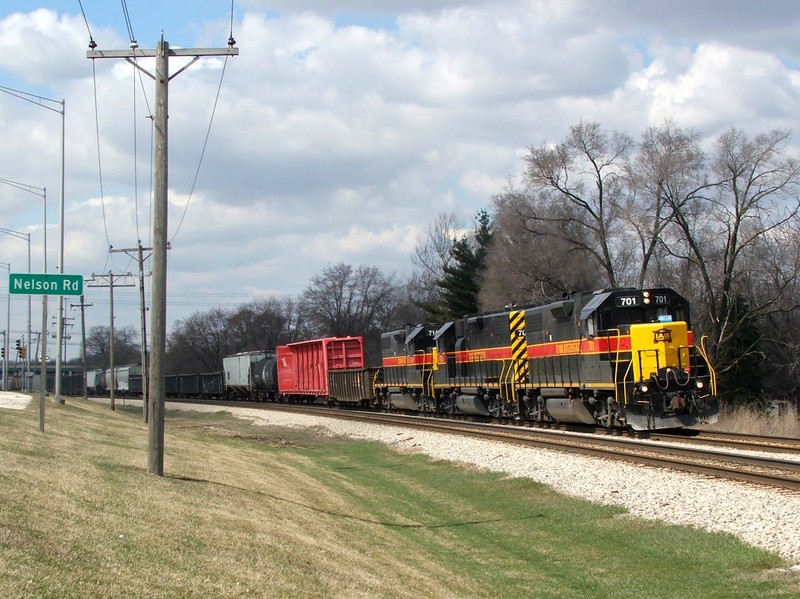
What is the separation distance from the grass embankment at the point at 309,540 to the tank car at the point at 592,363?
17.5ft

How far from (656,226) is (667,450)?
84.7 ft

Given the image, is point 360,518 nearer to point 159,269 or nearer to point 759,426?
point 159,269

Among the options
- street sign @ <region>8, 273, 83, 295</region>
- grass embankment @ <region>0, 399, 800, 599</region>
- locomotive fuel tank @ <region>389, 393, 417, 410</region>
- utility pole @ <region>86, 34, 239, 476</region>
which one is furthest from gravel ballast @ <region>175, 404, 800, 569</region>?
locomotive fuel tank @ <region>389, 393, 417, 410</region>

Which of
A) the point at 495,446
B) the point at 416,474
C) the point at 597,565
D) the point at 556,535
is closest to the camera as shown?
the point at 597,565

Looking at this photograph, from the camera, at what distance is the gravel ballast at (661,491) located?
36.1 ft

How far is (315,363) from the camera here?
5019cm

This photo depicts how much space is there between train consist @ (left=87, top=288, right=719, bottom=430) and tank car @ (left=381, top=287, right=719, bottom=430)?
27 millimetres

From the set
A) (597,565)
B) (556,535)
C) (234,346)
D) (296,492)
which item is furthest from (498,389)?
(234,346)

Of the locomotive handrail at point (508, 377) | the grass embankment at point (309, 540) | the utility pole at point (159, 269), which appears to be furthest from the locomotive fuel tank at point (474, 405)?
the utility pole at point (159, 269)

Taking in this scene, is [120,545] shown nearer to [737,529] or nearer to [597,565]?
[597,565]

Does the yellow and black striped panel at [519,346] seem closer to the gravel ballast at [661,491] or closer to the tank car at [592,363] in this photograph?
the tank car at [592,363]

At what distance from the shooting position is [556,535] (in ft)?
41.5

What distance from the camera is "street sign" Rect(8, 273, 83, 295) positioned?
1664 centimetres

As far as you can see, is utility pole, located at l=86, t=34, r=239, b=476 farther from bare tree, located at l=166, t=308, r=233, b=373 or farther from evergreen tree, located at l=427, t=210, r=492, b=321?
bare tree, located at l=166, t=308, r=233, b=373
